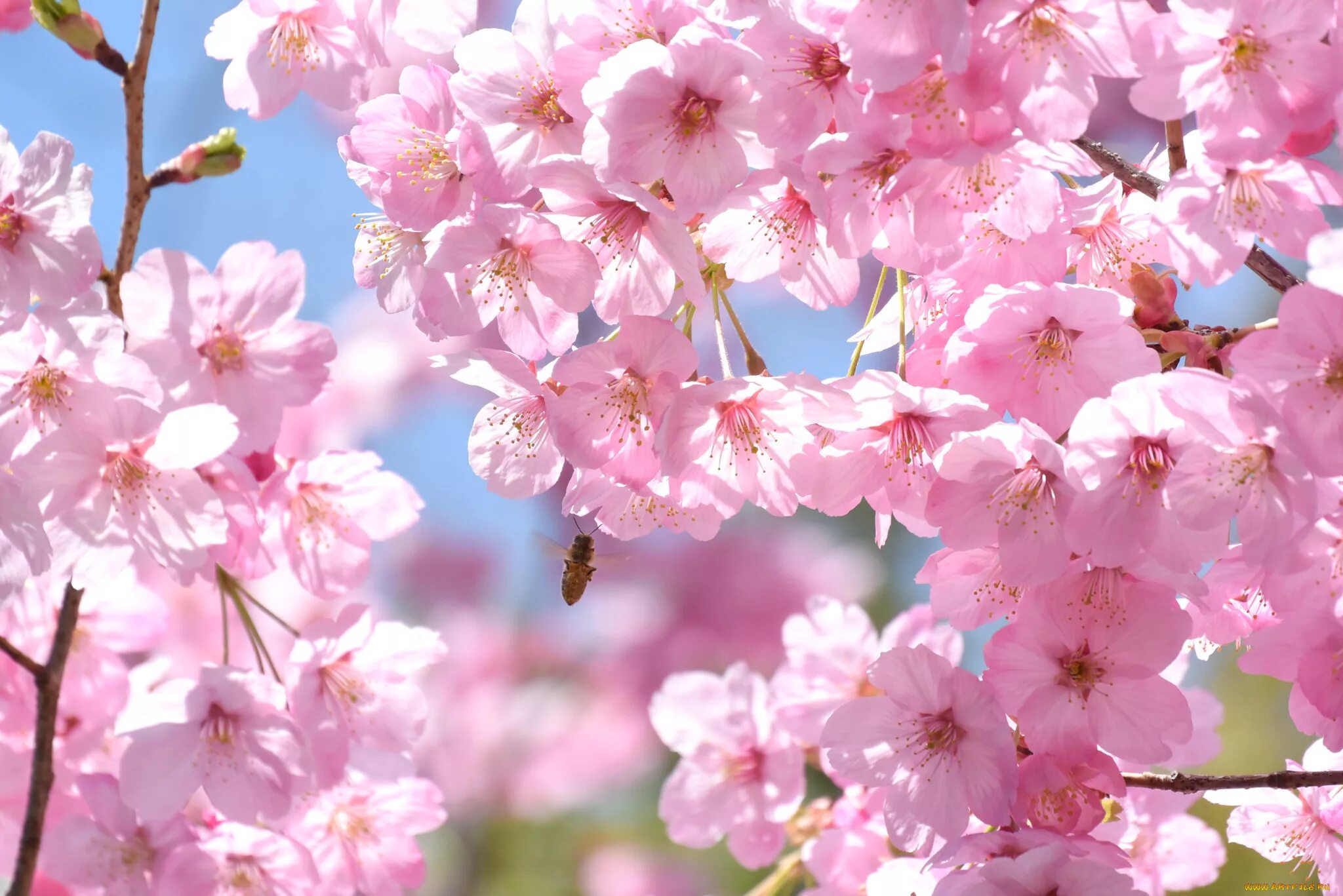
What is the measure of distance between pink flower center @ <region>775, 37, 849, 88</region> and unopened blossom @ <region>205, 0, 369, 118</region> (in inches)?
20.0

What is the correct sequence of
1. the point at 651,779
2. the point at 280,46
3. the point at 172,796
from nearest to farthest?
1. the point at 280,46
2. the point at 172,796
3. the point at 651,779

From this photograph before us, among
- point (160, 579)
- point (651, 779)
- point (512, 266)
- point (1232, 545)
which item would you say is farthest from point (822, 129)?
point (651, 779)

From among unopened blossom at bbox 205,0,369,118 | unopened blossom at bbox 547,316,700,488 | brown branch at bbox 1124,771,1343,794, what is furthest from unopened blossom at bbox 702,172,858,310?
brown branch at bbox 1124,771,1343,794

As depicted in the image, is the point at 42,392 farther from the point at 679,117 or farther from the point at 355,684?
the point at 679,117

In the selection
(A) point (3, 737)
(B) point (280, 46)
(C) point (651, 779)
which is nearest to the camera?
(B) point (280, 46)

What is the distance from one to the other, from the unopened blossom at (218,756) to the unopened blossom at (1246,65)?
3.59 feet

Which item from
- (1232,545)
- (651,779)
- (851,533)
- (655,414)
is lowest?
(651,779)

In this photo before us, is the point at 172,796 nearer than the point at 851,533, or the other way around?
the point at 172,796

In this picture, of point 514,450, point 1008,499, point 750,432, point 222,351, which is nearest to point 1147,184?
point 1008,499

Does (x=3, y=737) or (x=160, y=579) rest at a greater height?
(x=3, y=737)

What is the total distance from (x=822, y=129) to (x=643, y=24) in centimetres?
18

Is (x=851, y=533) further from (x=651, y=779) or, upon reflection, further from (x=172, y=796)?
(x=172, y=796)

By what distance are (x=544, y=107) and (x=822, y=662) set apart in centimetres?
97

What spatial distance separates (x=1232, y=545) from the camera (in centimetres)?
103
